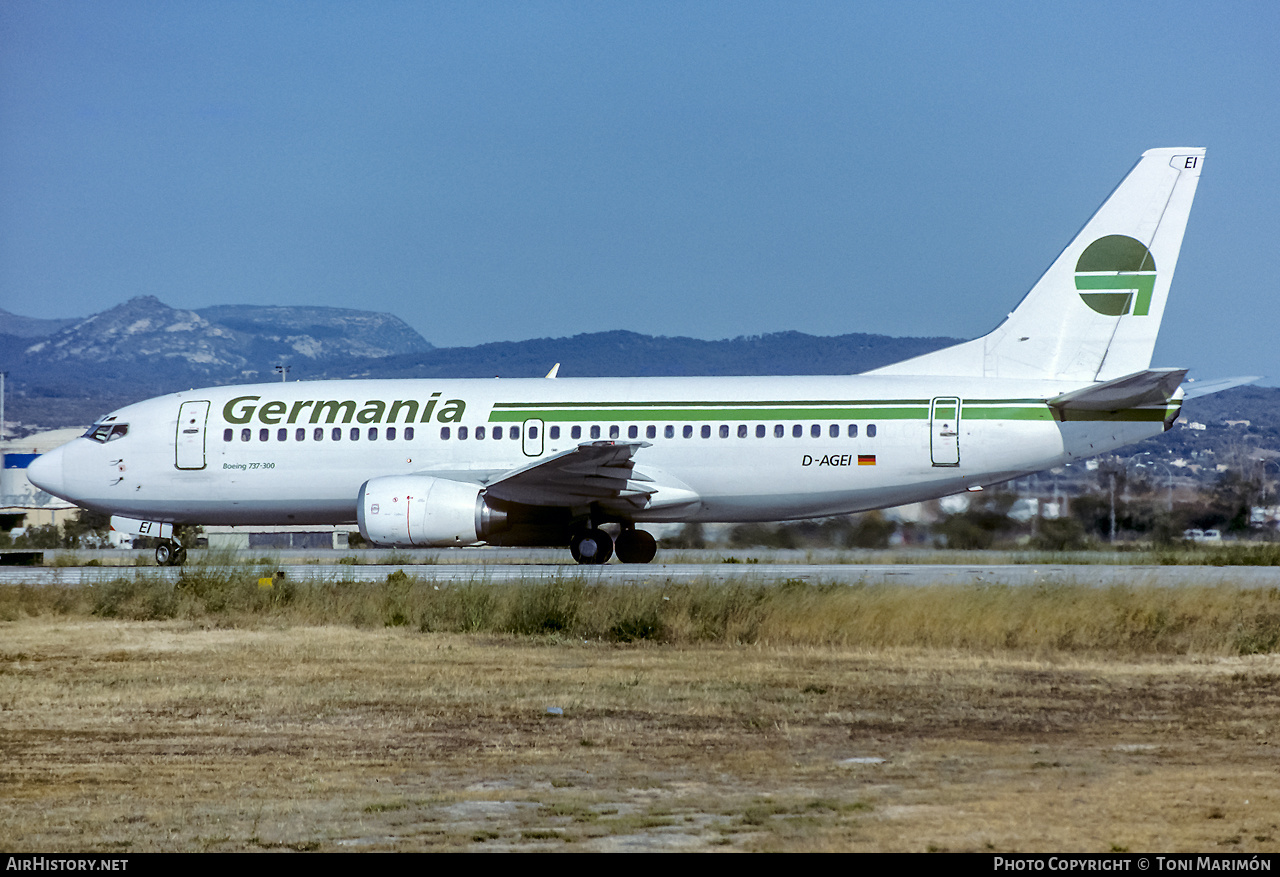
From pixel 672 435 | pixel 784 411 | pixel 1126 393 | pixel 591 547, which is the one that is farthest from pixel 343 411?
pixel 1126 393

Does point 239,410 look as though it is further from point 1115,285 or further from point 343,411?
point 1115,285

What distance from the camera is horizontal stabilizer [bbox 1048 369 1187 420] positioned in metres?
19.7

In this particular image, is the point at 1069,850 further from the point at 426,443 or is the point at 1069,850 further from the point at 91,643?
the point at 426,443

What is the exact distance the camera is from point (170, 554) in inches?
987

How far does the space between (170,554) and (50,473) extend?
2717 mm

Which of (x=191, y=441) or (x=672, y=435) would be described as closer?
(x=672, y=435)

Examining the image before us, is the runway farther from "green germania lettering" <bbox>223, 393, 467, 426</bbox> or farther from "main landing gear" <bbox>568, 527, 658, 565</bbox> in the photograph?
"green germania lettering" <bbox>223, 393, 467, 426</bbox>

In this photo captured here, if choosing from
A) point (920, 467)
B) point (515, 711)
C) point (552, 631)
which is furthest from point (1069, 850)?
point (920, 467)

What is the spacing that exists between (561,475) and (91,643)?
362 inches

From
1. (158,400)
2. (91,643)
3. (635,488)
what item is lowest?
(91,643)

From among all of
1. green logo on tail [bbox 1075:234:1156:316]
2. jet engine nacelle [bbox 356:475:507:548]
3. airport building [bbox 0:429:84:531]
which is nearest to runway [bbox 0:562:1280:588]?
jet engine nacelle [bbox 356:475:507:548]

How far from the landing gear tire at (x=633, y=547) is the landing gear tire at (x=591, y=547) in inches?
39.7

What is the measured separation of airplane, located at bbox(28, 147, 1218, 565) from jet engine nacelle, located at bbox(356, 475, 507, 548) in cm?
3

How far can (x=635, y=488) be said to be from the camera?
22.6 metres
